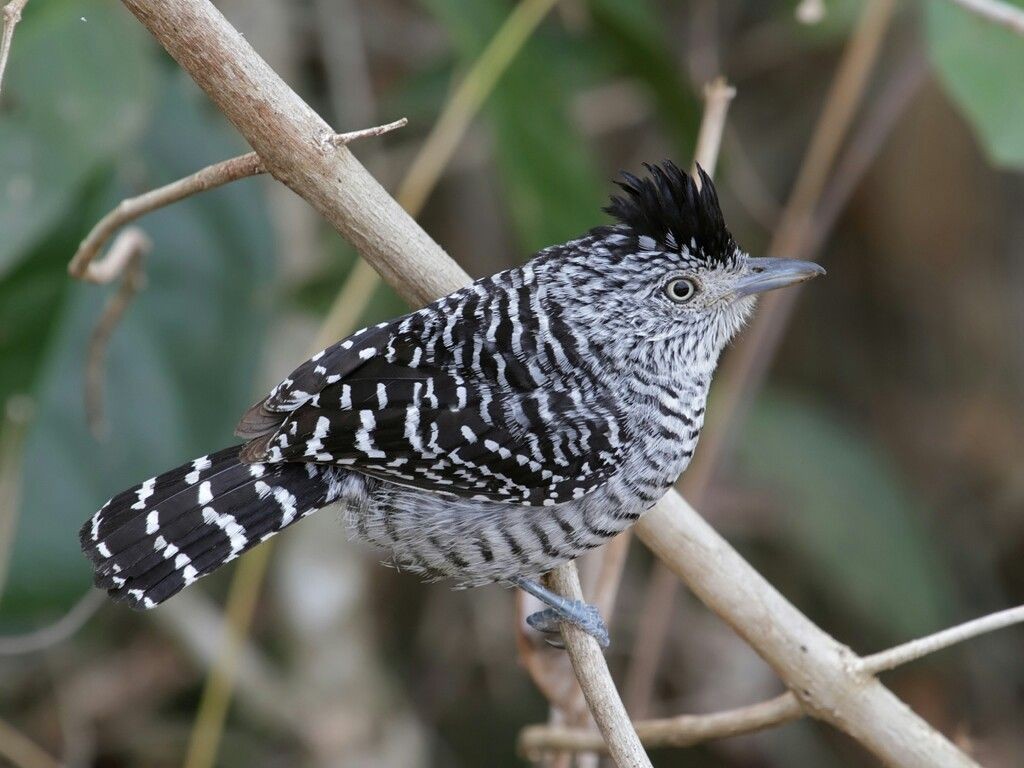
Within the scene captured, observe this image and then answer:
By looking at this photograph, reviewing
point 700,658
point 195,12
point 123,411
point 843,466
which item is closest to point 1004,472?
point 843,466

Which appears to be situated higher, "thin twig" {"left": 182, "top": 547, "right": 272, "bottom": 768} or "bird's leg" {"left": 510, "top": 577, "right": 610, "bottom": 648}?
"thin twig" {"left": 182, "top": 547, "right": 272, "bottom": 768}

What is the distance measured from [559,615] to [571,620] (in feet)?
0.20

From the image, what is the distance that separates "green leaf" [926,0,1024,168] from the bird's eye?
601 mm

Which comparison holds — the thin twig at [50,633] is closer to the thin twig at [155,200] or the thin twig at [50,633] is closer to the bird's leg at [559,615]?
the thin twig at [155,200]

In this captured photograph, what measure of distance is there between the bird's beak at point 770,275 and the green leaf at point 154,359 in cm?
118

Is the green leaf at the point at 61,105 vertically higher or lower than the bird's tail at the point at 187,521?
higher

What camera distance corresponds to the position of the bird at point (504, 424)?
2.04 m

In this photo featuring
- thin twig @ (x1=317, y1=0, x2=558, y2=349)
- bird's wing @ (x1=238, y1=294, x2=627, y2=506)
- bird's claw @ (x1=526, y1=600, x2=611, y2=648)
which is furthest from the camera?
thin twig @ (x1=317, y1=0, x2=558, y2=349)

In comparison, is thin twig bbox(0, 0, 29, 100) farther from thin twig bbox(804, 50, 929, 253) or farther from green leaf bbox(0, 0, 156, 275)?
thin twig bbox(804, 50, 929, 253)

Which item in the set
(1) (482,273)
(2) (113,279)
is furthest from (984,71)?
(1) (482,273)

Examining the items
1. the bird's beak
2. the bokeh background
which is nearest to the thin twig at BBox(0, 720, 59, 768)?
the bokeh background

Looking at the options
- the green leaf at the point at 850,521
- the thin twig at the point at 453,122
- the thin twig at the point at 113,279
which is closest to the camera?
the thin twig at the point at 113,279

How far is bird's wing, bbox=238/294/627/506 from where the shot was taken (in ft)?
6.77

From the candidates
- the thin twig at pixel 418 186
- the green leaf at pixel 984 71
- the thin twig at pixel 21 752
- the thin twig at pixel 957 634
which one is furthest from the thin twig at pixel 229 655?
the green leaf at pixel 984 71
